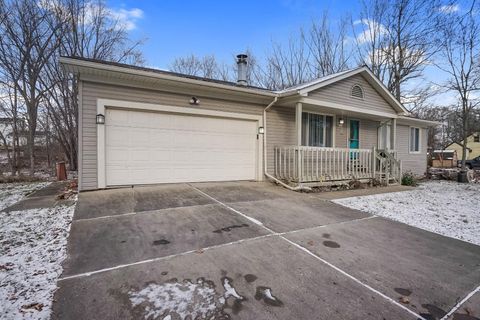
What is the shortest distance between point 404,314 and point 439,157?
29553 mm

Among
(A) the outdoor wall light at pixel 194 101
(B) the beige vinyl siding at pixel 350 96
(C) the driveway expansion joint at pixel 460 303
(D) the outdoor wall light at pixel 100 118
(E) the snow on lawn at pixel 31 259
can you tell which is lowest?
(C) the driveway expansion joint at pixel 460 303

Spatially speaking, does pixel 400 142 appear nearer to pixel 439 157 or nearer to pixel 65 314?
pixel 65 314

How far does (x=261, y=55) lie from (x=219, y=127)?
1472 centimetres

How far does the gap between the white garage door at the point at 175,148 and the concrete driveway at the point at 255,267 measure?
1641 mm

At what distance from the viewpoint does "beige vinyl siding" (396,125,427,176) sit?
1290 cm

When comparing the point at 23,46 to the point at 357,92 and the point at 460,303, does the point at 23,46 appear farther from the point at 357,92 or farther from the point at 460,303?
the point at 460,303

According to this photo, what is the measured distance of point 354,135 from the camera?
10898mm

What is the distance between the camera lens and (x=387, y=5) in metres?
16.4

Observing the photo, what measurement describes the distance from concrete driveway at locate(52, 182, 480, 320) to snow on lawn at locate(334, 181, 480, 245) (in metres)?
0.54

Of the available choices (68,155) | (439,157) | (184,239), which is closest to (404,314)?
(184,239)

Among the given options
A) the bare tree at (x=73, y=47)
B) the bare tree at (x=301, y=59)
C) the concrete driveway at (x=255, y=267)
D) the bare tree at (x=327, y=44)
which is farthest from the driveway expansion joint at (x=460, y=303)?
the bare tree at (x=301, y=59)

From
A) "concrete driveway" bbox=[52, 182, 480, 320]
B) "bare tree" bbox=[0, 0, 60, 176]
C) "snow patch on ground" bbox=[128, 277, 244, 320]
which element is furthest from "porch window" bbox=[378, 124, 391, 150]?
"bare tree" bbox=[0, 0, 60, 176]

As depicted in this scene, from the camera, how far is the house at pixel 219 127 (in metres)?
6.14

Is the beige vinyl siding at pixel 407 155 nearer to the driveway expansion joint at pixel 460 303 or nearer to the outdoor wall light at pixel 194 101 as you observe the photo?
the outdoor wall light at pixel 194 101
